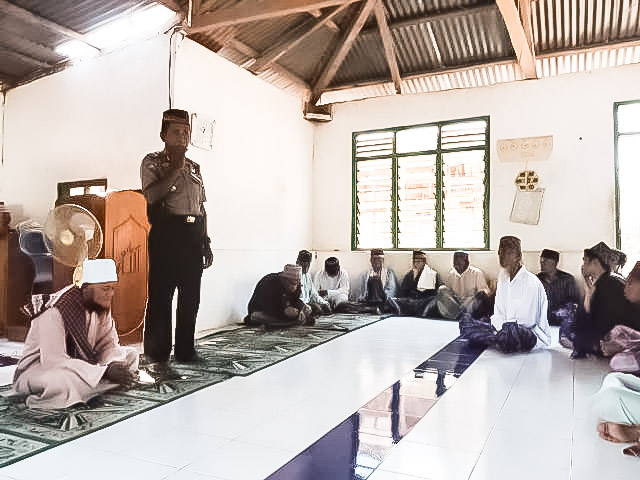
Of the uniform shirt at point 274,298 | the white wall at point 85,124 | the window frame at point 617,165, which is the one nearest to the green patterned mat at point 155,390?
the uniform shirt at point 274,298

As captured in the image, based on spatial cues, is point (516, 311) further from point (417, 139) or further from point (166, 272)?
point (417, 139)

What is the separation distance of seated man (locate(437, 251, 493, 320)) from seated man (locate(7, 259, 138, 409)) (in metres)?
4.94

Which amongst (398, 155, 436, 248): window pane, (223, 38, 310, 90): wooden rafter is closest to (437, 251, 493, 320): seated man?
(398, 155, 436, 248): window pane

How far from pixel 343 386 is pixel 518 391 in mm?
1158

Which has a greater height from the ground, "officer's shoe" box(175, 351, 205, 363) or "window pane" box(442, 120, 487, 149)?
"window pane" box(442, 120, 487, 149)

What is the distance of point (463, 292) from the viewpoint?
24.1 feet

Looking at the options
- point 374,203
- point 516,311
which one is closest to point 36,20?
point 374,203

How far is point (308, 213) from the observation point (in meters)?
8.68

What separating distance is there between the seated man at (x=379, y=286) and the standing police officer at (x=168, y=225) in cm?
406

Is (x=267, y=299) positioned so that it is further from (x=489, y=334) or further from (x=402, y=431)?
(x=402, y=431)

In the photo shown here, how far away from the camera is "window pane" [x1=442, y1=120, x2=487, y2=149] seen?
768 centimetres

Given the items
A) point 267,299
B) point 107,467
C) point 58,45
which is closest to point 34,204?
point 58,45

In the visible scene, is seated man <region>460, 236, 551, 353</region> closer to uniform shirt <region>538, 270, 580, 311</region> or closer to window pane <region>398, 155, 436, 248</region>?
uniform shirt <region>538, 270, 580, 311</region>

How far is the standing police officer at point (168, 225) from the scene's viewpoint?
154 inches
